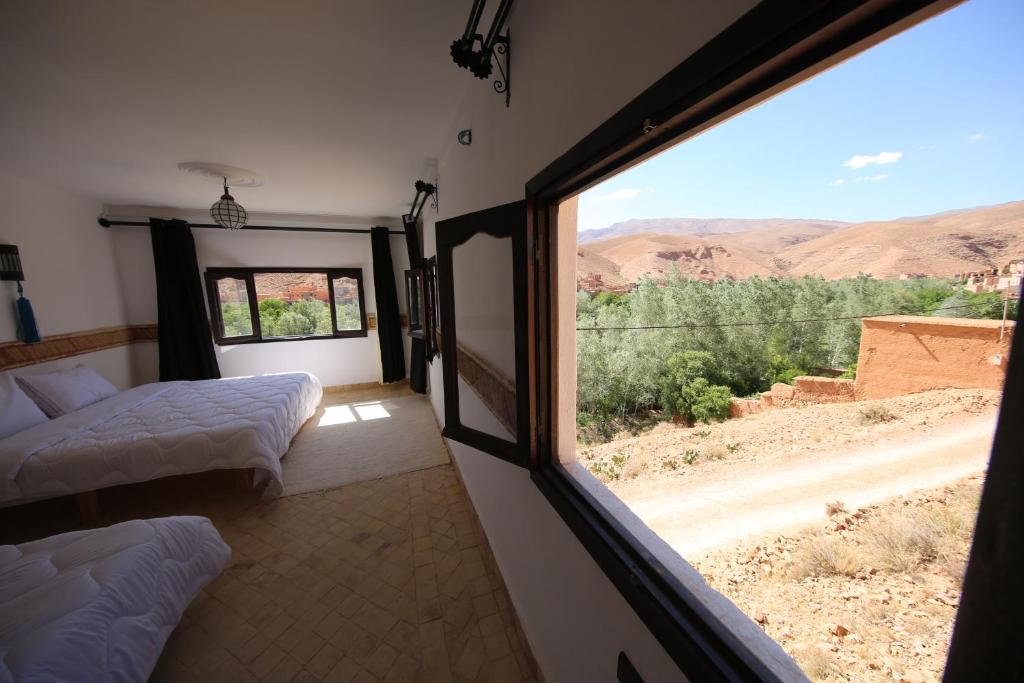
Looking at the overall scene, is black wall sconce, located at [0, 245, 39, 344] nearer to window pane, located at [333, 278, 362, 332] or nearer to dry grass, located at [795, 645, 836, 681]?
window pane, located at [333, 278, 362, 332]

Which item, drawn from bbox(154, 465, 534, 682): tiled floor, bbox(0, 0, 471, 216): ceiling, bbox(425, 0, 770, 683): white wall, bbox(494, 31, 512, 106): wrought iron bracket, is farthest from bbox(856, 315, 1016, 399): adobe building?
bbox(0, 0, 471, 216): ceiling

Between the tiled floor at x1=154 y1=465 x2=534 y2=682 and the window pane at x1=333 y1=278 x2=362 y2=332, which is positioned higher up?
the window pane at x1=333 y1=278 x2=362 y2=332

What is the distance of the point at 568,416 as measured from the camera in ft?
4.26

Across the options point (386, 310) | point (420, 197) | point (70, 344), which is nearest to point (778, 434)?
point (420, 197)

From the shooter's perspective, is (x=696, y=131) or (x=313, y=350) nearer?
(x=696, y=131)

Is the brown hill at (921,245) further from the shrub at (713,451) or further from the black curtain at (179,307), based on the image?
the black curtain at (179,307)

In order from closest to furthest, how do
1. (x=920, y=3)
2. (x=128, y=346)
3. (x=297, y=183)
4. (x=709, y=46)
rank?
1. (x=920, y=3)
2. (x=709, y=46)
3. (x=297, y=183)
4. (x=128, y=346)

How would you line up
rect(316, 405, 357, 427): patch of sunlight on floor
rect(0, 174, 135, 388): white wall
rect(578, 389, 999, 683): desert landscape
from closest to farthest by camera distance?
1. rect(578, 389, 999, 683): desert landscape
2. rect(0, 174, 135, 388): white wall
3. rect(316, 405, 357, 427): patch of sunlight on floor

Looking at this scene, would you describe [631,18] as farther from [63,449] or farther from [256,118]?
[63,449]

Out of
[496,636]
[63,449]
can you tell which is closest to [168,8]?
[63,449]

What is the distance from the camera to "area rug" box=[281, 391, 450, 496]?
3.06 metres

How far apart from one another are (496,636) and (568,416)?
1156mm

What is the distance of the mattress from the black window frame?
155 cm

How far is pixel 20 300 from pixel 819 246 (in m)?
5.76
